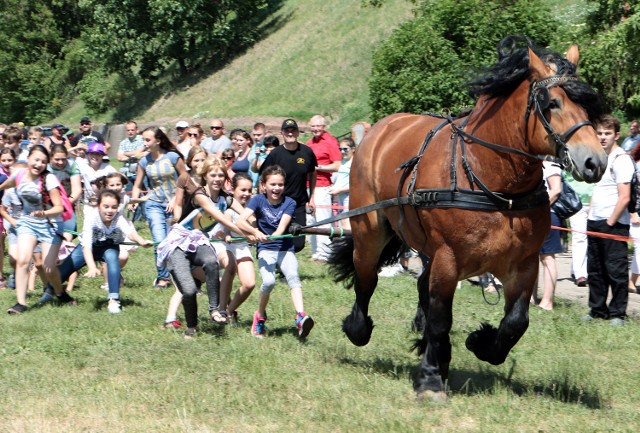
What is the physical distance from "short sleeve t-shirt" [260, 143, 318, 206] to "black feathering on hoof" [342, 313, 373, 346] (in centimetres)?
428

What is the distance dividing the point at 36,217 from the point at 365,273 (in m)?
4.19

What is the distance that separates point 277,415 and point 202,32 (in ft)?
134

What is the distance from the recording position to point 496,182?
6.26 m

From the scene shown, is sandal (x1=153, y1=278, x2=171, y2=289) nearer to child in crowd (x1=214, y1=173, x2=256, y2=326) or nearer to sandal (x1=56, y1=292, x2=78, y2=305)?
sandal (x1=56, y1=292, x2=78, y2=305)

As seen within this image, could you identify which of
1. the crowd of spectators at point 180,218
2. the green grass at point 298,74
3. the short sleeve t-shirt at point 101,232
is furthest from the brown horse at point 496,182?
the green grass at point 298,74

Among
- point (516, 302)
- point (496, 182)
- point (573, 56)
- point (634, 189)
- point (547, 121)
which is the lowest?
point (516, 302)

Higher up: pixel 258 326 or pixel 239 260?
pixel 239 260

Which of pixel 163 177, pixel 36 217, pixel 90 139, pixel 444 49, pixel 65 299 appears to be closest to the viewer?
pixel 36 217

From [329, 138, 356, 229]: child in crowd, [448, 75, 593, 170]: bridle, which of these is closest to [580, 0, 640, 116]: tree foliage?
[329, 138, 356, 229]: child in crowd

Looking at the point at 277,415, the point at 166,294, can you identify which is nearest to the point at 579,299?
the point at 166,294

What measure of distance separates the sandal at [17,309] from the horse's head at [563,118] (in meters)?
6.46

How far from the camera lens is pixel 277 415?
6.09 metres

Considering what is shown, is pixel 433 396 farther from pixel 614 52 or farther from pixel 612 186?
pixel 614 52

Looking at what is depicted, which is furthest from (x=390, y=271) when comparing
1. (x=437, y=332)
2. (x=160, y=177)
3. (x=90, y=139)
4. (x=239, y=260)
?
(x=437, y=332)
